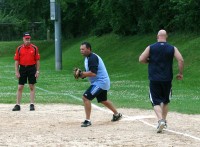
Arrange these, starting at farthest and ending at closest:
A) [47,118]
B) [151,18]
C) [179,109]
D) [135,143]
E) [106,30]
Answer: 1. [106,30]
2. [151,18]
3. [179,109]
4. [47,118]
5. [135,143]

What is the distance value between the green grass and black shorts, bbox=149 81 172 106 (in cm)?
316

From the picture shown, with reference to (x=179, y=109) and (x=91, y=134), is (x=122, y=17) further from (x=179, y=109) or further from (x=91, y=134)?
(x=91, y=134)

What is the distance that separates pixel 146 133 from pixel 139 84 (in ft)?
43.8

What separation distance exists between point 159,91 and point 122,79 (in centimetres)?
1628

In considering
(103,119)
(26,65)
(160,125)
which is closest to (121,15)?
(26,65)

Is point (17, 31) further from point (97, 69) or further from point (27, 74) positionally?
point (97, 69)

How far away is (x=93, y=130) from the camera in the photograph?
10.5 metres

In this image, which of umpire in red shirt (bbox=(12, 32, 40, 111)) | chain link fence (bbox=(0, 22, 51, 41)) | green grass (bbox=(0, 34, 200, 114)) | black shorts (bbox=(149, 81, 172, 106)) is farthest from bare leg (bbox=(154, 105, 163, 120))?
chain link fence (bbox=(0, 22, 51, 41))

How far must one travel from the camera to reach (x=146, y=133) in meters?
10.0

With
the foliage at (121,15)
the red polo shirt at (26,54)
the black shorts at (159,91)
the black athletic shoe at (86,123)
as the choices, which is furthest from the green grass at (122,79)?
the black athletic shoe at (86,123)

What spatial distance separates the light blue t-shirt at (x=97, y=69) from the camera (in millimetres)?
10930

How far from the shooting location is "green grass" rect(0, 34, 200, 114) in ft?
55.1

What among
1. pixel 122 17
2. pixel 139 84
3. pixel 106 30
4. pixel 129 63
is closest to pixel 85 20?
pixel 106 30

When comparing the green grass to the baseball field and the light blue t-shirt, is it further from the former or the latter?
the light blue t-shirt
